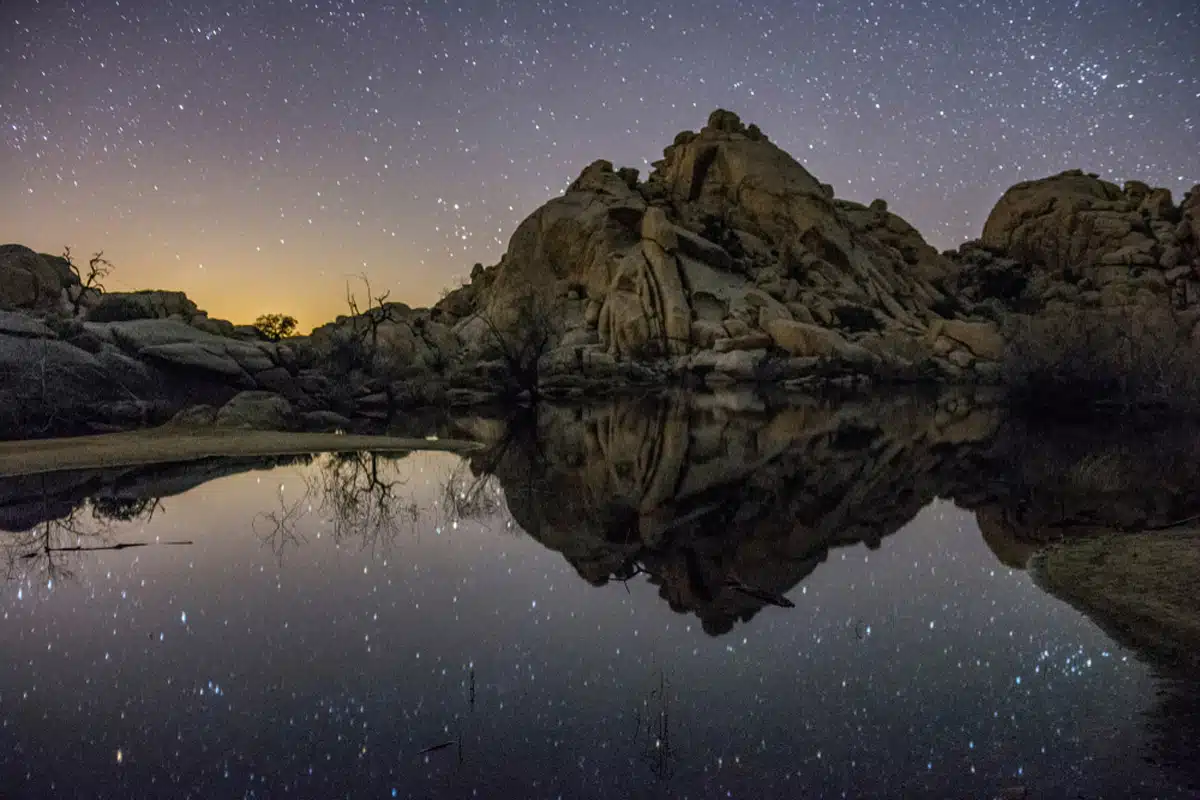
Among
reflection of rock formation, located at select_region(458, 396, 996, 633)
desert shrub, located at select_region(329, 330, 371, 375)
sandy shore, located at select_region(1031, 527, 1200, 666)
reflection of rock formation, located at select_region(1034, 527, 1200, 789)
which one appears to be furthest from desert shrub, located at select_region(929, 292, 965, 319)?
reflection of rock formation, located at select_region(1034, 527, 1200, 789)

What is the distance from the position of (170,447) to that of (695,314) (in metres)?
45.6

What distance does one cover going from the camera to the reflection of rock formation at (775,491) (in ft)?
26.6

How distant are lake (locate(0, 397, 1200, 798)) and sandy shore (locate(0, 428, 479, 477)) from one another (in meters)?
3.33

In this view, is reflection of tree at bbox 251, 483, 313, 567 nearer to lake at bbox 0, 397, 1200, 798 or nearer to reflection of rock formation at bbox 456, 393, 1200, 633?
lake at bbox 0, 397, 1200, 798

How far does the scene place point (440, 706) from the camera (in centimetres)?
453

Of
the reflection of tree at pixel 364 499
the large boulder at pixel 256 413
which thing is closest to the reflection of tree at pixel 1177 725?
the reflection of tree at pixel 364 499

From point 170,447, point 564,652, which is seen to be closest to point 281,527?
point 564,652

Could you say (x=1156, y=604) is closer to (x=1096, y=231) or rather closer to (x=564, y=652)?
(x=564, y=652)

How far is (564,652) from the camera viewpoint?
546cm

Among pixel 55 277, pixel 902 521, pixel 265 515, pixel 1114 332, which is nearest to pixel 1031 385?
pixel 1114 332

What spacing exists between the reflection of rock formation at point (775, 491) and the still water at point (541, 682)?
0.39 meters

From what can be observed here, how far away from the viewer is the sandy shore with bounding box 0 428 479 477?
14750mm

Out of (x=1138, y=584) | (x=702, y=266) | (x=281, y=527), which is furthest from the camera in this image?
(x=702, y=266)

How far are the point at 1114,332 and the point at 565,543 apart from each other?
32.4 m
